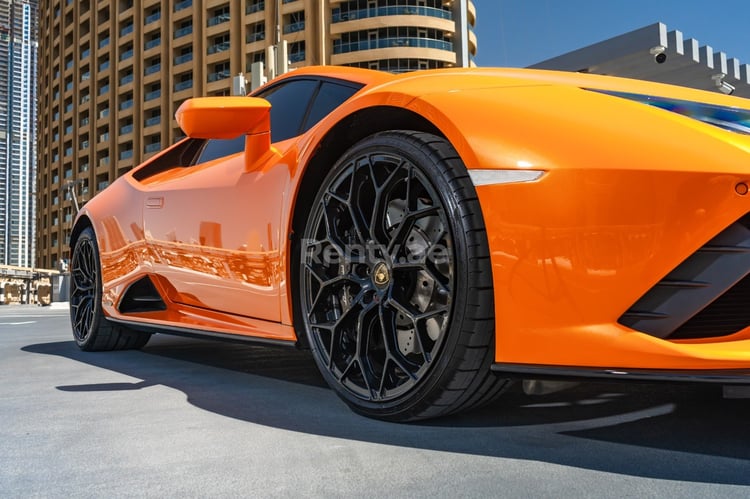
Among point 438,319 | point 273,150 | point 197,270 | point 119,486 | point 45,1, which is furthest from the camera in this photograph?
point 45,1

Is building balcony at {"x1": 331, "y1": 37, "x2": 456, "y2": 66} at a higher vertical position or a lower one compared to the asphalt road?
higher

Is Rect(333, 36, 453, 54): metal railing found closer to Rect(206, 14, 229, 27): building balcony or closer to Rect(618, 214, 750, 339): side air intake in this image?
Rect(206, 14, 229, 27): building balcony

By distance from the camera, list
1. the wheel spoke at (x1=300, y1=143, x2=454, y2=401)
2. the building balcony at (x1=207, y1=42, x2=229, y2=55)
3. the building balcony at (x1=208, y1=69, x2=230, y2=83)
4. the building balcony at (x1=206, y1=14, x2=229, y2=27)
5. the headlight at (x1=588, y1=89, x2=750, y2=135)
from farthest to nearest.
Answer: the building balcony at (x1=206, y1=14, x2=229, y2=27) → the building balcony at (x1=208, y1=69, x2=230, y2=83) → the building balcony at (x1=207, y1=42, x2=229, y2=55) → the wheel spoke at (x1=300, y1=143, x2=454, y2=401) → the headlight at (x1=588, y1=89, x2=750, y2=135)

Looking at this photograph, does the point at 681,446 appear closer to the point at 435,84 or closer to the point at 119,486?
the point at 435,84

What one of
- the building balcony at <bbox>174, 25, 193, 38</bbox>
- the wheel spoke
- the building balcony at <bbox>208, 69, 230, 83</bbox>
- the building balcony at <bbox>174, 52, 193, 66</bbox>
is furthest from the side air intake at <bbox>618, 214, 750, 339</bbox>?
the building balcony at <bbox>174, 25, 193, 38</bbox>

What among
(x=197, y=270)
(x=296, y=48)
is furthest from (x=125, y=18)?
(x=197, y=270)

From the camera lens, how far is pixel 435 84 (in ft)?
6.03

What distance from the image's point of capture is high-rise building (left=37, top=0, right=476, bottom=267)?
136ft

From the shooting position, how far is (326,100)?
2482 millimetres

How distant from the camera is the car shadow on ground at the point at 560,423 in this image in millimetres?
1429

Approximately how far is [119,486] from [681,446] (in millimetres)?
1261

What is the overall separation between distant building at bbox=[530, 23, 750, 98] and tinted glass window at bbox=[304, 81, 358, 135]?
7.54 m

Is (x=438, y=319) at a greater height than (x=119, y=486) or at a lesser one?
greater

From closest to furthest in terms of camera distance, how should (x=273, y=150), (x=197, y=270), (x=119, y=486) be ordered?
(x=119, y=486), (x=273, y=150), (x=197, y=270)
